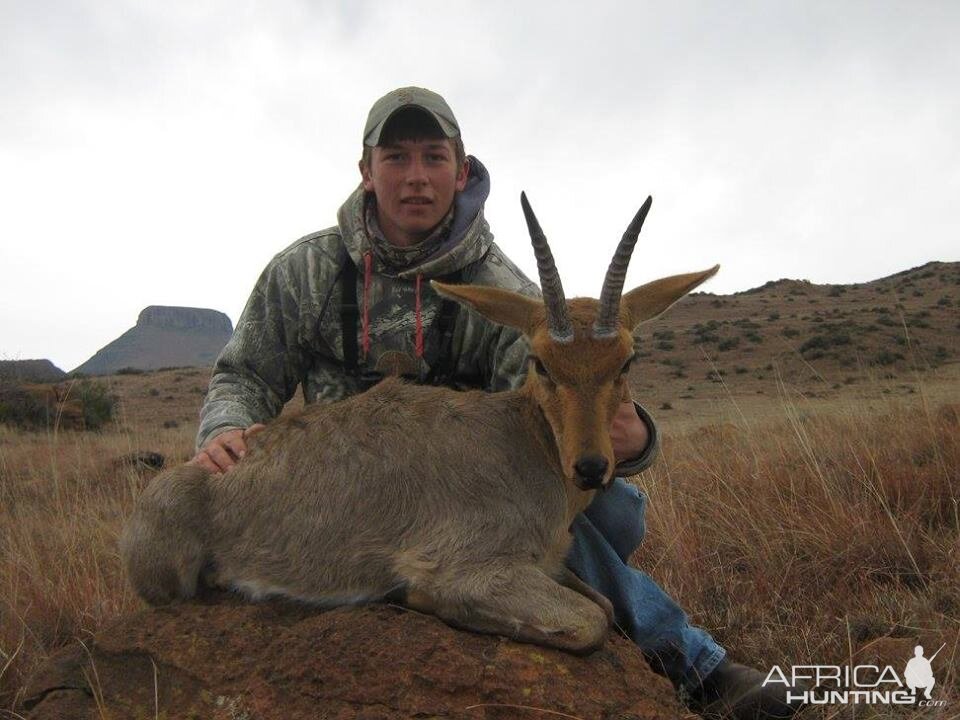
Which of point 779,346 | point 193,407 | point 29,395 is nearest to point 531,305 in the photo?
point 29,395

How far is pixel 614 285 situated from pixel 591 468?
0.99m

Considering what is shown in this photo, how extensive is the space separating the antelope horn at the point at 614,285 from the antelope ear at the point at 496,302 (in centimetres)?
63

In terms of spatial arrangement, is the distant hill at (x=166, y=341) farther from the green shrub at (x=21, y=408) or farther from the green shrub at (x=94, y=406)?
the green shrub at (x=21, y=408)

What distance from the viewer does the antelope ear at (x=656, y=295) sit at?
4875 mm

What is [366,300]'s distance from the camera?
595 cm

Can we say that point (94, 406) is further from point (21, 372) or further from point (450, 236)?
point (450, 236)

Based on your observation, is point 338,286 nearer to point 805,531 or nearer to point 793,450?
point 805,531

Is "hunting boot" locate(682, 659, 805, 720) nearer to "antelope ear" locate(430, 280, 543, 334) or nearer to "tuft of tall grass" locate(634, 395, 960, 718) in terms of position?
"tuft of tall grass" locate(634, 395, 960, 718)

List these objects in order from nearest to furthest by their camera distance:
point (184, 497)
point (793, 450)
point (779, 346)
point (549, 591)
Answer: point (549, 591) < point (184, 497) < point (793, 450) < point (779, 346)

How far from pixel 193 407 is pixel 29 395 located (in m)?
13.0

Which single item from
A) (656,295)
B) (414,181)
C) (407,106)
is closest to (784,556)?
(656,295)

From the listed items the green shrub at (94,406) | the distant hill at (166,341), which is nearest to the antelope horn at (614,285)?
the green shrub at (94,406)

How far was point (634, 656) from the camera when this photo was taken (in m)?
3.99

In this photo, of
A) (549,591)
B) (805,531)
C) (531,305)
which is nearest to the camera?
(549,591)
